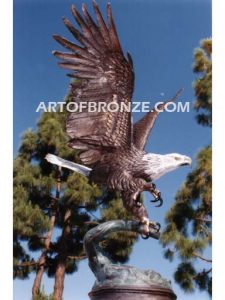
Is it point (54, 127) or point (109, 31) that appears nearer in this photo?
point (109, 31)

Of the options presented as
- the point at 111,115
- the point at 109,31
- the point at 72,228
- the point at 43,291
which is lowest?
the point at 43,291

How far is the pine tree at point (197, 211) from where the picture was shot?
776 cm

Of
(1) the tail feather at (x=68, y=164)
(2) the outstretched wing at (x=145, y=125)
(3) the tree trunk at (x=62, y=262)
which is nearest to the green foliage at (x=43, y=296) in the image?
(3) the tree trunk at (x=62, y=262)

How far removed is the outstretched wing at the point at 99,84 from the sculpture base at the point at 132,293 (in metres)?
1.37

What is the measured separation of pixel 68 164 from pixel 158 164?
859mm

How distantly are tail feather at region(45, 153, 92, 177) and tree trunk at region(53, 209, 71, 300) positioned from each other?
51 centimetres

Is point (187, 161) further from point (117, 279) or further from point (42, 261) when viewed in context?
point (42, 261)

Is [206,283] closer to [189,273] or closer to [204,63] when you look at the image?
[189,273]

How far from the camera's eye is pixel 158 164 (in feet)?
24.7

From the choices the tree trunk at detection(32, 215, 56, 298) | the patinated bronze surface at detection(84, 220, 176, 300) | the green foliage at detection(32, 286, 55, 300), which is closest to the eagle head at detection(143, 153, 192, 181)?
the patinated bronze surface at detection(84, 220, 176, 300)

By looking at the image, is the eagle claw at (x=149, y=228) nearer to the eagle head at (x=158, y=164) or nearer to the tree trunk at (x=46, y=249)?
the eagle head at (x=158, y=164)

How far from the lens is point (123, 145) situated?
754cm
